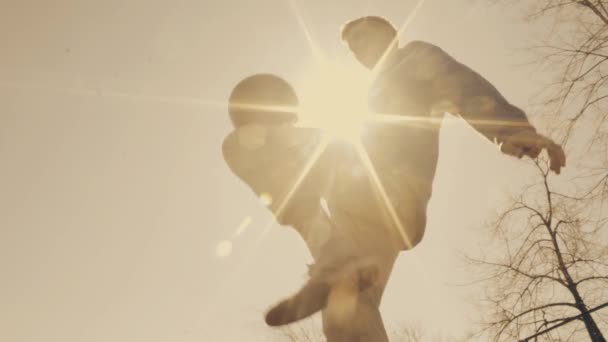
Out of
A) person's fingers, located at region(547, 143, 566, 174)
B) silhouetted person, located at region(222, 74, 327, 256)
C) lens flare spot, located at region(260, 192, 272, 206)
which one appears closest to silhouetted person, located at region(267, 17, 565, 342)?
person's fingers, located at region(547, 143, 566, 174)

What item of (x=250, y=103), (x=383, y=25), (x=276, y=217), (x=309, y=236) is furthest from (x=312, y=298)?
(x=383, y=25)

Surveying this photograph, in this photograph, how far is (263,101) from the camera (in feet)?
5.98

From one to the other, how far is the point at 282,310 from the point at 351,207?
585 mm

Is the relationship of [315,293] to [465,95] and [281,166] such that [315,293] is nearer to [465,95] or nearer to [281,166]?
[281,166]

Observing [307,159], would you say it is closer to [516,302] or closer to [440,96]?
[440,96]

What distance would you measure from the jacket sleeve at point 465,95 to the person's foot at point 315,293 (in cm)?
81

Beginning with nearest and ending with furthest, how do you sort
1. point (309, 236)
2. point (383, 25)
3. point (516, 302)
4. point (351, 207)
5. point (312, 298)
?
point (312, 298) < point (309, 236) < point (351, 207) < point (383, 25) < point (516, 302)

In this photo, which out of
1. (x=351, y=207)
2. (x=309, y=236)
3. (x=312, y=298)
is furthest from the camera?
(x=351, y=207)

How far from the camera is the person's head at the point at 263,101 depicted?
173cm

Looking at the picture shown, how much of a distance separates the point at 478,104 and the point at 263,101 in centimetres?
99

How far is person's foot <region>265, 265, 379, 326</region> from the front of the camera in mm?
1352

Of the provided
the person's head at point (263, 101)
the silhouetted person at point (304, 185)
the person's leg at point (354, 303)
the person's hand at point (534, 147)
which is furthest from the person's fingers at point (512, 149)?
the person's head at point (263, 101)

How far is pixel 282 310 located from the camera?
4.56 feet

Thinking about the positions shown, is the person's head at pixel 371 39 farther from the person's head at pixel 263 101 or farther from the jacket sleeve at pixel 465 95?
the person's head at pixel 263 101
